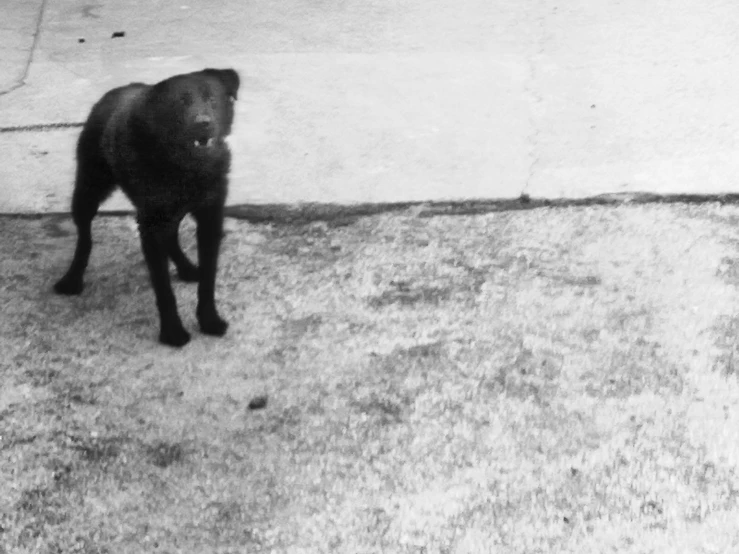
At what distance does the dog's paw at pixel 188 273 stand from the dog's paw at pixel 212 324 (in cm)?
34

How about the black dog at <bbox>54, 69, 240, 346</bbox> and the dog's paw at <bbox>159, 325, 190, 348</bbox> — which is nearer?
the black dog at <bbox>54, 69, 240, 346</bbox>

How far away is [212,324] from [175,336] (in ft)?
0.39

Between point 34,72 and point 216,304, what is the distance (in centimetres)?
230

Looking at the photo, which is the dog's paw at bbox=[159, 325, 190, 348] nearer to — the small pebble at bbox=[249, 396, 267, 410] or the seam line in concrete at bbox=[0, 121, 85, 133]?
the small pebble at bbox=[249, 396, 267, 410]

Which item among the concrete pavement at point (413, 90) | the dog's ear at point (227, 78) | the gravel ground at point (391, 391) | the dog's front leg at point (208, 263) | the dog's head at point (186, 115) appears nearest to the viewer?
the gravel ground at point (391, 391)

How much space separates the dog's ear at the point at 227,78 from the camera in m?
2.85

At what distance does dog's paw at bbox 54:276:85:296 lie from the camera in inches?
Answer: 130

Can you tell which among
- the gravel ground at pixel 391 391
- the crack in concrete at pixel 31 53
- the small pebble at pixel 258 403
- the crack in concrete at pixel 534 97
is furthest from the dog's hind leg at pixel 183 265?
the crack in concrete at pixel 31 53

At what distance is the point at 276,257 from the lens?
349 centimetres

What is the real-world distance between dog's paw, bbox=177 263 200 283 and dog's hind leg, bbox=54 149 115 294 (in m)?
0.31

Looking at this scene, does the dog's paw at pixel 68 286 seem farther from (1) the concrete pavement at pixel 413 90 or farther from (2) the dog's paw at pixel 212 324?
(1) the concrete pavement at pixel 413 90

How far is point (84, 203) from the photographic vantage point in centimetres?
321

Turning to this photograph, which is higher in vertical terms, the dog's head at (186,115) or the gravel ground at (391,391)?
the dog's head at (186,115)

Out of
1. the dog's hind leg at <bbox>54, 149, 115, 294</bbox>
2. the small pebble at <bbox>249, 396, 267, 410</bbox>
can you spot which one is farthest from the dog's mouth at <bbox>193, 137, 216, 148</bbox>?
the small pebble at <bbox>249, 396, 267, 410</bbox>
